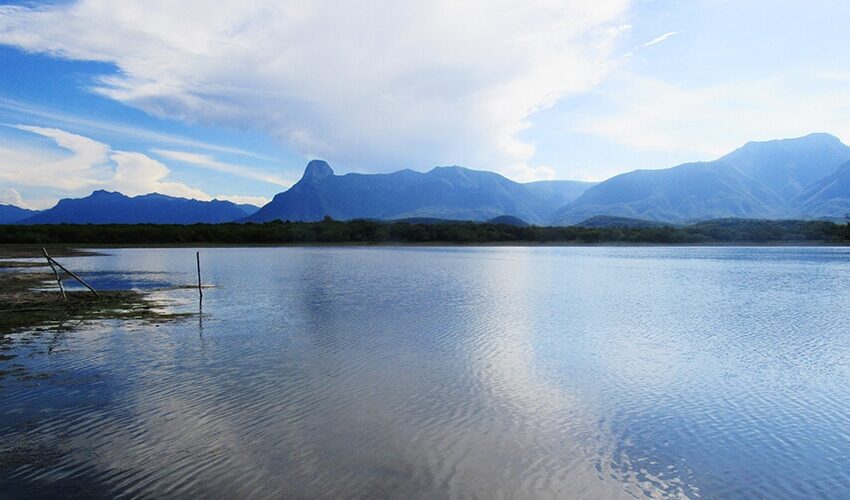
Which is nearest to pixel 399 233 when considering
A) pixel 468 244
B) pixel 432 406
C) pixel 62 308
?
pixel 468 244

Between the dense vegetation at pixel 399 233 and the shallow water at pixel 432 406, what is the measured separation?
309ft

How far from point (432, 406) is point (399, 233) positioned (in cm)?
11025

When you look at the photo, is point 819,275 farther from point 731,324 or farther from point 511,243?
point 511,243

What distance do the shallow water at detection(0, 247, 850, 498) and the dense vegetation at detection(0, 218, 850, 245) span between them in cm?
9425

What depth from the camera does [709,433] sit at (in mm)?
8781

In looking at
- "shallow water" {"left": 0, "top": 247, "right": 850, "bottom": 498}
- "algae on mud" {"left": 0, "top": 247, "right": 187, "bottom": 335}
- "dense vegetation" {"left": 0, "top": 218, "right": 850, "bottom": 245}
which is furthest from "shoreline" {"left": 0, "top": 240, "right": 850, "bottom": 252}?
"shallow water" {"left": 0, "top": 247, "right": 850, "bottom": 498}

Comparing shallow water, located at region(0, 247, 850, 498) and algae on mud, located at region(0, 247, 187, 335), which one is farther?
algae on mud, located at region(0, 247, 187, 335)

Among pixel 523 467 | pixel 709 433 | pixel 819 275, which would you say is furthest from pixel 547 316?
pixel 819 275

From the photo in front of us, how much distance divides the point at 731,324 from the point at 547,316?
22.8 ft

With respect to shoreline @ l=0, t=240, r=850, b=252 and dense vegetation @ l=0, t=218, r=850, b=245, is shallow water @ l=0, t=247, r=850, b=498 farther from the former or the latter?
dense vegetation @ l=0, t=218, r=850, b=245

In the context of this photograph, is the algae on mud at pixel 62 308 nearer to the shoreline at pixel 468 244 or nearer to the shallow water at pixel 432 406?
the shallow water at pixel 432 406

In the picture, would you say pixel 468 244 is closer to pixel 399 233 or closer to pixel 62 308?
pixel 399 233

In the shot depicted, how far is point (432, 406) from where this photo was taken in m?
9.97

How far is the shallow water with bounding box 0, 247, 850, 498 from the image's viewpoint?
6914 mm
